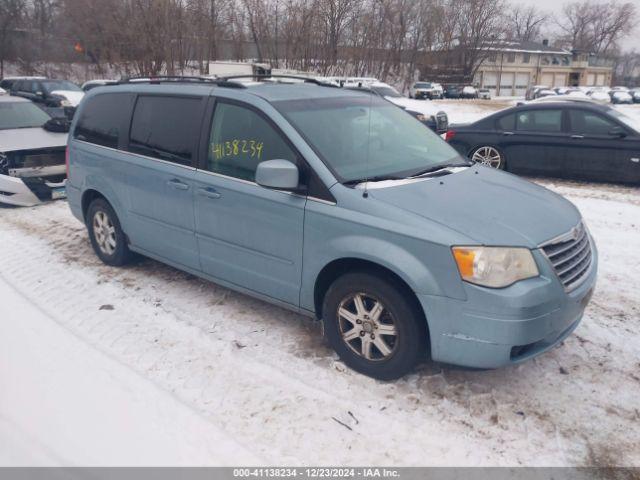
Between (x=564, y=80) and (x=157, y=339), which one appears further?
(x=564, y=80)

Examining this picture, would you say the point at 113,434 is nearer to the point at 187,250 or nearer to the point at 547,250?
the point at 187,250

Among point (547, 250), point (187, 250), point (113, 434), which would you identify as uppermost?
point (547, 250)

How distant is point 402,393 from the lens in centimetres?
348

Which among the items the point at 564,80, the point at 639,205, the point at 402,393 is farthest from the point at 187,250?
the point at 564,80

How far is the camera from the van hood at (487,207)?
3217mm

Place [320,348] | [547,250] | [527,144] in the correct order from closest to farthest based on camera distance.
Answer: [547,250]
[320,348]
[527,144]

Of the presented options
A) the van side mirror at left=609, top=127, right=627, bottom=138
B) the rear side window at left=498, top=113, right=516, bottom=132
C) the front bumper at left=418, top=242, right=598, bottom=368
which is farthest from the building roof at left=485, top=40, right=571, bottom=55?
the front bumper at left=418, top=242, right=598, bottom=368

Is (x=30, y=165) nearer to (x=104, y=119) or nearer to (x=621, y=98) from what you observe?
(x=104, y=119)

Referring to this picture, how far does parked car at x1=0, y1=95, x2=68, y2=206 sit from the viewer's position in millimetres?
7715

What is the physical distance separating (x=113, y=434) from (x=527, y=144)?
8.65 m

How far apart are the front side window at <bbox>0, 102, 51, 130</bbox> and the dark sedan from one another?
7.34 meters

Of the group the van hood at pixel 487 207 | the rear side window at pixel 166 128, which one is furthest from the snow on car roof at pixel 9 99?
the van hood at pixel 487 207

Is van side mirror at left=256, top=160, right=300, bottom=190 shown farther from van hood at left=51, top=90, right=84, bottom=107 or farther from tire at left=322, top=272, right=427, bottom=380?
van hood at left=51, top=90, right=84, bottom=107

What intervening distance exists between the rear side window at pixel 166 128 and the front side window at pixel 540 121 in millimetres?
7117
